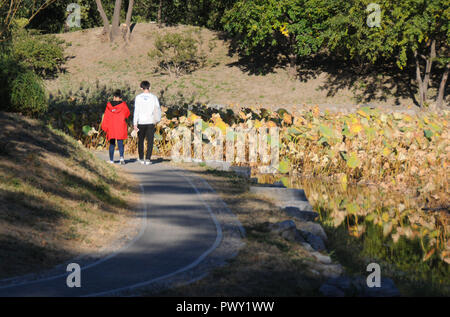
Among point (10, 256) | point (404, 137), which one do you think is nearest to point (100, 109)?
point (404, 137)

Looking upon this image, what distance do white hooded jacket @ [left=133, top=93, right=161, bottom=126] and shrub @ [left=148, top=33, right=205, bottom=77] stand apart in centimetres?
3160

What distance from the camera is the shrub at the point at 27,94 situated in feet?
39.2

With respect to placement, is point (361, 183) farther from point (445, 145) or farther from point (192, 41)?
point (192, 41)

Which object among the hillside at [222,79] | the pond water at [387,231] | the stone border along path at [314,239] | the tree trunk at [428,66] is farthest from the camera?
the hillside at [222,79]

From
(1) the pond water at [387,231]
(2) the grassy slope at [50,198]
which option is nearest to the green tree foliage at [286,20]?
(1) the pond water at [387,231]

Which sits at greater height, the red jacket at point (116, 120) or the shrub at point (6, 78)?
the shrub at point (6, 78)

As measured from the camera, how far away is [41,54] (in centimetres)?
4581

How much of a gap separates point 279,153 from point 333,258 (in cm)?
854

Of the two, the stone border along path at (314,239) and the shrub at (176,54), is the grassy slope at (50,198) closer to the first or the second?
the stone border along path at (314,239)

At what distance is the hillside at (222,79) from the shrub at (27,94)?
70.4 feet

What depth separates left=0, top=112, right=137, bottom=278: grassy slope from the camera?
6750mm

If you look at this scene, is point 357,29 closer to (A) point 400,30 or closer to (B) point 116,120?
(A) point 400,30

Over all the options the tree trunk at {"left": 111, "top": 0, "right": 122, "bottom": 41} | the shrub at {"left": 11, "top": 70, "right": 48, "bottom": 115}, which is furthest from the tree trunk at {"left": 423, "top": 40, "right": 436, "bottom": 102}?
the tree trunk at {"left": 111, "top": 0, "right": 122, "bottom": 41}
